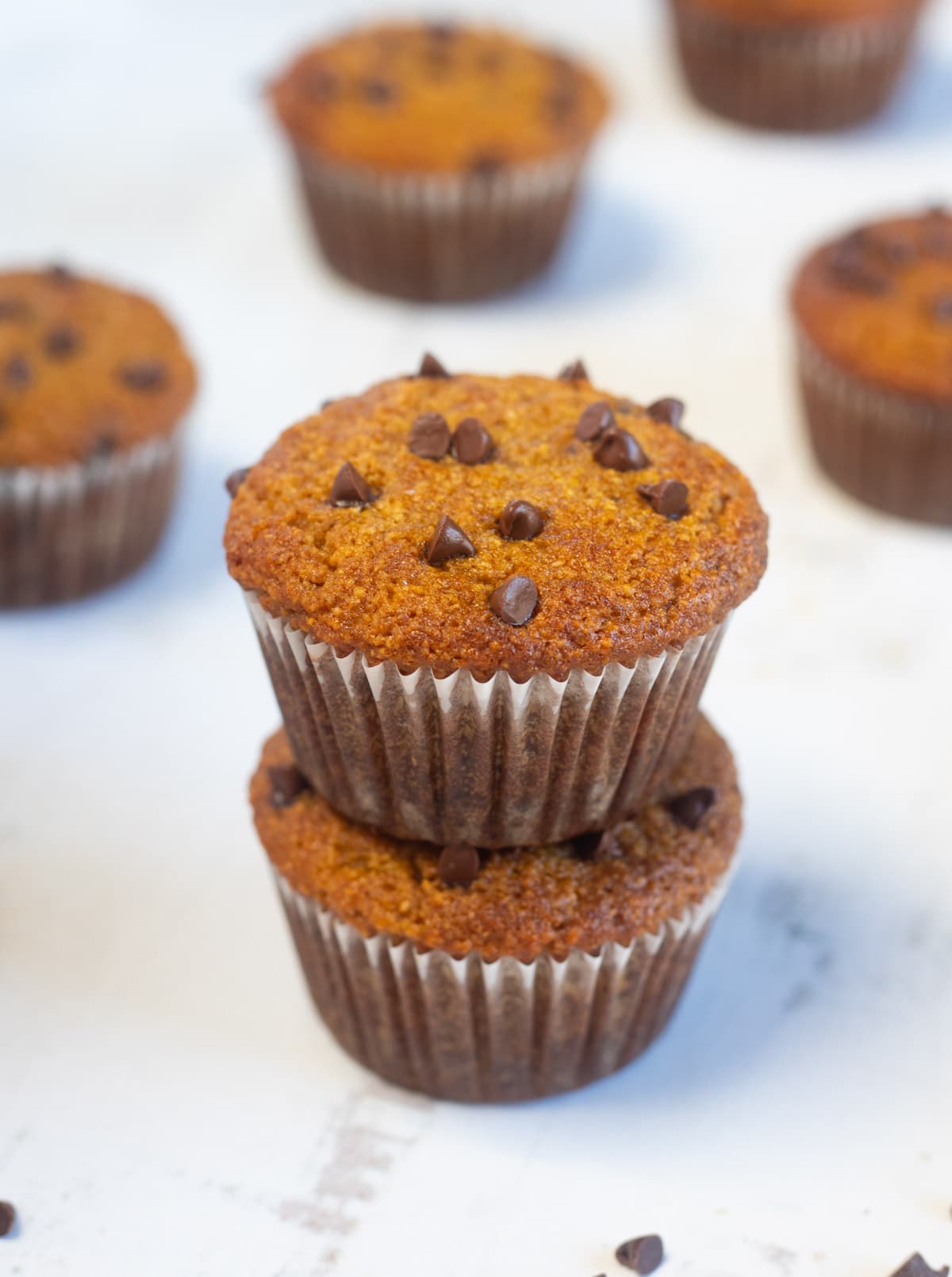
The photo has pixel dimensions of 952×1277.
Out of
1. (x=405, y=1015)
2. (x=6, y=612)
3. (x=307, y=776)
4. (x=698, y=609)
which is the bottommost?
(x=6, y=612)

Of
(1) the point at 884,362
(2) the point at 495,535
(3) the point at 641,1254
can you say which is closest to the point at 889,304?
(1) the point at 884,362

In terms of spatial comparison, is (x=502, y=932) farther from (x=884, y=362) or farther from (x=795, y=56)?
(x=795, y=56)

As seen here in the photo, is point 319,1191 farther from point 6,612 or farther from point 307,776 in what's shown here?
point 6,612

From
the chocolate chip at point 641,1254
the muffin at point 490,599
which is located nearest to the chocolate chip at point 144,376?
the muffin at point 490,599

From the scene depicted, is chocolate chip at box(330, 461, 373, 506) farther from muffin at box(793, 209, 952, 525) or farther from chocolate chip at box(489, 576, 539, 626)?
muffin at box(793, 209, 952, 525)

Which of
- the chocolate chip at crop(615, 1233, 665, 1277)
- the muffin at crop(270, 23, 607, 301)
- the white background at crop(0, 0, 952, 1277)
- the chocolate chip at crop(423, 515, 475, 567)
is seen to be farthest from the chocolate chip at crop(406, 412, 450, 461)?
the muffin at crop(270, 23, 607, 301)

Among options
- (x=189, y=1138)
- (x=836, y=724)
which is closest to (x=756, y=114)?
(x=836, y=724)
